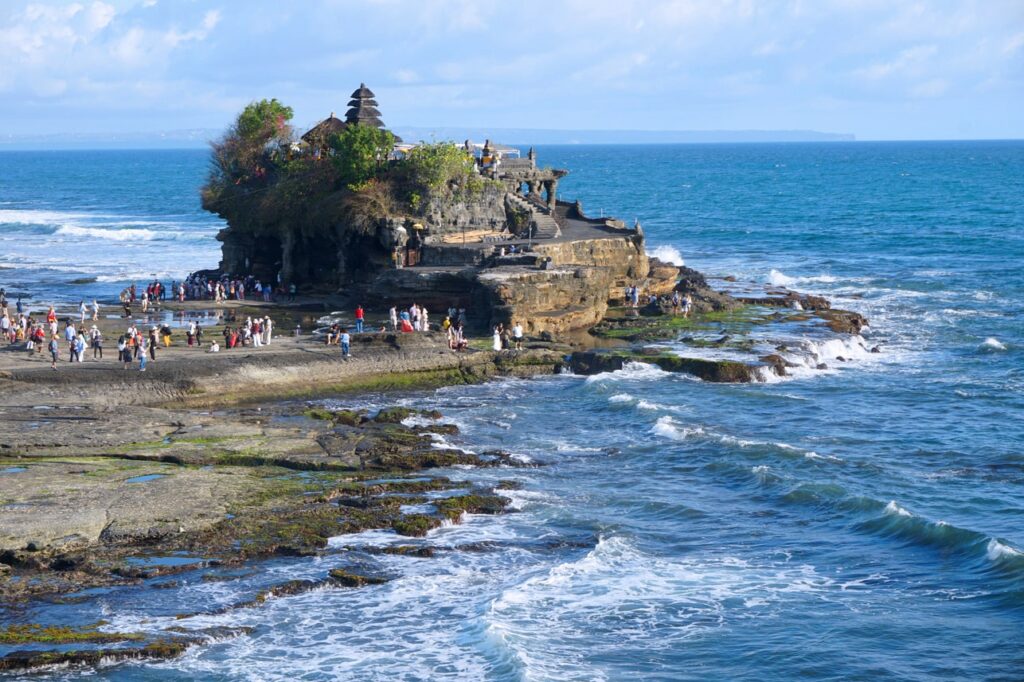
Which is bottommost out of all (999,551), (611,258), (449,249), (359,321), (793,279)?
(999,551)

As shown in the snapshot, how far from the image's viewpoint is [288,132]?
62.5m

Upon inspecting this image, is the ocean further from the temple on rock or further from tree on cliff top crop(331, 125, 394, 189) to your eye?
tree on cliff top crop(331, 125, 394, 189)

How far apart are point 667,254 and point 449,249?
27.3 metres

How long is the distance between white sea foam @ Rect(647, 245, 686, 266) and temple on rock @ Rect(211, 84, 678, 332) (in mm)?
12051

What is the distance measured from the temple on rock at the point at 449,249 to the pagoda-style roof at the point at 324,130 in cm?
6

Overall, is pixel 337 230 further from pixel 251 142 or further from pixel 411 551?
pixel 411 551

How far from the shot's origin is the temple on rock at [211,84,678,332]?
168ft

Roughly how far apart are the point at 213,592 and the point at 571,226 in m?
42.4

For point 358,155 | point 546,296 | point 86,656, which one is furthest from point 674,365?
point 86,656

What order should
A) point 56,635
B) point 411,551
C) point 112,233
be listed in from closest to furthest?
point 56,635
point 411,551
point 112,233

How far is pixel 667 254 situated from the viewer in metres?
79.4

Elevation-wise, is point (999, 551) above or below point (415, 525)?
below

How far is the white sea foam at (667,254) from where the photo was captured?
77.0m

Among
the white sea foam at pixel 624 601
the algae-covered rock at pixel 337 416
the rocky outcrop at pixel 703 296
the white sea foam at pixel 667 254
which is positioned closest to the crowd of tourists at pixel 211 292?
the rocky outcrop at pixel 703 296
